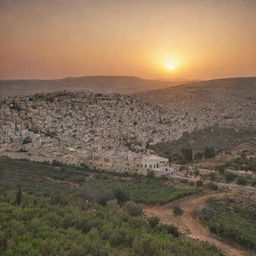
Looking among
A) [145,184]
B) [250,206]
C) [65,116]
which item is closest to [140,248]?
[250,206]

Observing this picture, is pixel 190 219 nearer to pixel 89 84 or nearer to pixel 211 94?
pixel 211 94

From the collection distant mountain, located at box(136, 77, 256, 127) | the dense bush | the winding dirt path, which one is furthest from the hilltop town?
the dense bush

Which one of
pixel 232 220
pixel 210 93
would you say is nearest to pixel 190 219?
pixel 232 220

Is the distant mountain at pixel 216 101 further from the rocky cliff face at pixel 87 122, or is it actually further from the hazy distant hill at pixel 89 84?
the hazy distant hill at pixel 89 84

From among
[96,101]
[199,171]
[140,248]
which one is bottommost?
[199,171]

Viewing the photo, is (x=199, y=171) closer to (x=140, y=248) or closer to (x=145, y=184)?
(x=145, y=184)
